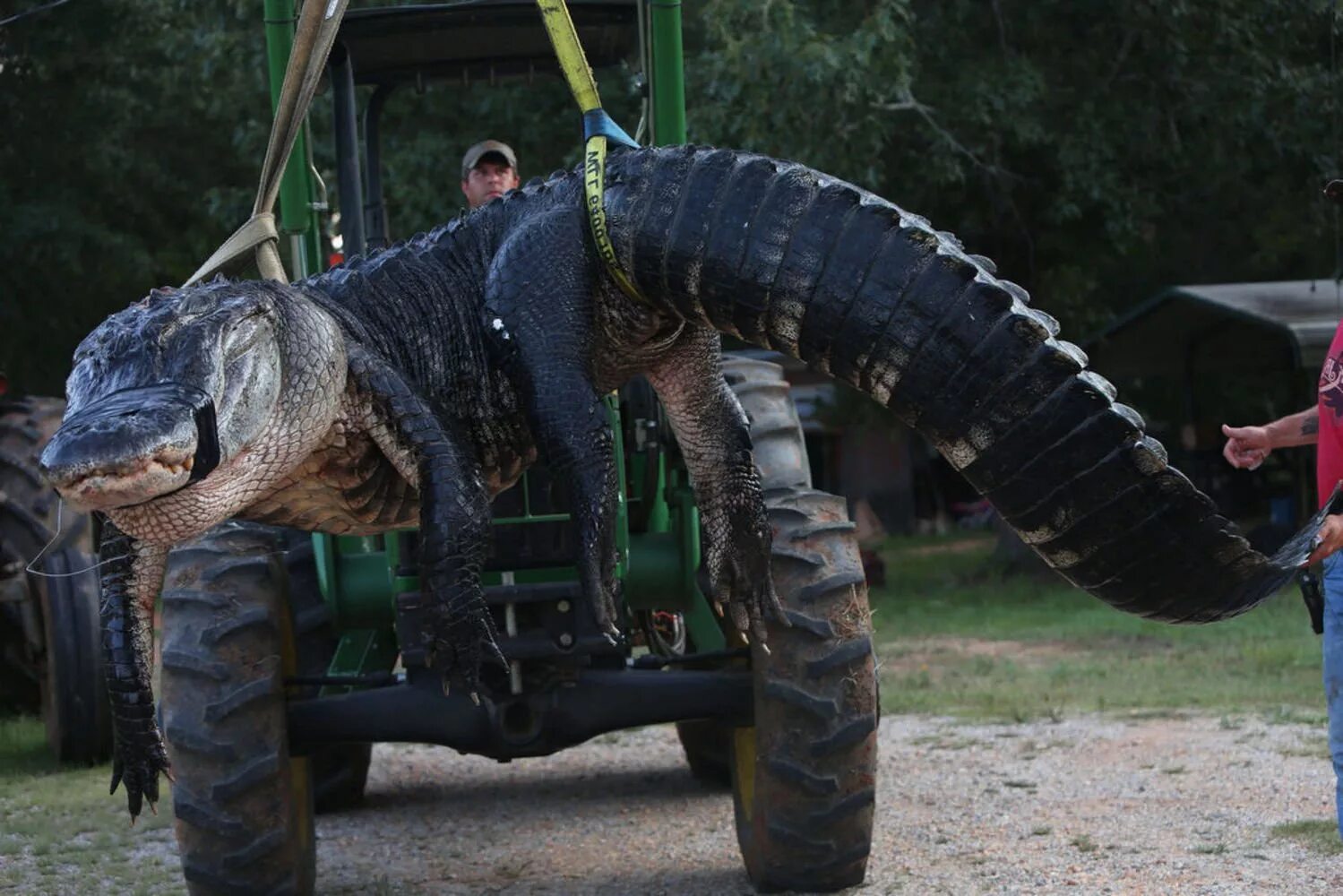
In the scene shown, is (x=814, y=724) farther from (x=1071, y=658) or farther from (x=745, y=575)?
(x=1071, y=658)

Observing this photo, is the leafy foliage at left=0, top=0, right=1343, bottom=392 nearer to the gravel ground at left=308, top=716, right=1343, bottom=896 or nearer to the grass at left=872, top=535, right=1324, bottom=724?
the grass at left=872, top=535, right=1324, bottom=724

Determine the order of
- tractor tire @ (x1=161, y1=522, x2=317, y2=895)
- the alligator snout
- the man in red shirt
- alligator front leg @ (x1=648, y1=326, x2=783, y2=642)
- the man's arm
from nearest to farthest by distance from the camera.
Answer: the alligator snout → alligator front leg @ (x1=648, y1=326, x2=783, y2=642) → the man in red shirt → the man's arm → tractor tire @ (x1=161, y1=522, x2=317, y2=895)

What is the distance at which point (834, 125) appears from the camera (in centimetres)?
1222

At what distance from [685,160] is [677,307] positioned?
0.91ft

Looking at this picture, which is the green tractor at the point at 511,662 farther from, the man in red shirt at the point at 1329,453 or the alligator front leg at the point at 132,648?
the alligator front leg at the point at 132,648

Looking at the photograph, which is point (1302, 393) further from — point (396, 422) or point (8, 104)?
point (396, 422)

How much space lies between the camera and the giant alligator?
278 cm

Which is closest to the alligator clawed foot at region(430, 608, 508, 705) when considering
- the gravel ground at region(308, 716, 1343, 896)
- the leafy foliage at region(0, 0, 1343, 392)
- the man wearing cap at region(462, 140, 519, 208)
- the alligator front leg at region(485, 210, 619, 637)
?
the alligator front leg at region(485, 210, 619, 637)

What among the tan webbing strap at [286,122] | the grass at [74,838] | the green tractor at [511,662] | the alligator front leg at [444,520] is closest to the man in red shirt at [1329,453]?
the green tractor at [511,662]

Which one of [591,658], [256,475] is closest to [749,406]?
[591,658]

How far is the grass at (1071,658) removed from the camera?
346 inches

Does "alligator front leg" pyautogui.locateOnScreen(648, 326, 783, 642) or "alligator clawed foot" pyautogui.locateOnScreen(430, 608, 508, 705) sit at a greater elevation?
"alligator front leg" pyautogui.locateOnScreen(648, 326, 783, 642)

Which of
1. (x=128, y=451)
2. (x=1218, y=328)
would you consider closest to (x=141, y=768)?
(x=128, y=451)

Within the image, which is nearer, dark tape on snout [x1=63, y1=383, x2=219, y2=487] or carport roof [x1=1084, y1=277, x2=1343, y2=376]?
dark tape on snout [x1=63, y1=383, x2=219, y2=487]
